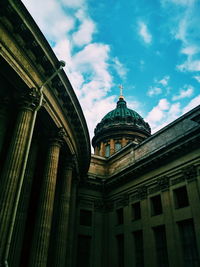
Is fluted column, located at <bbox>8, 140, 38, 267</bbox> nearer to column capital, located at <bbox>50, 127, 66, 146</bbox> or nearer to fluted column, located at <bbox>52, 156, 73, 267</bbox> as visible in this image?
column capital, located at <bbox>50, 127, 66, 146</bbox>

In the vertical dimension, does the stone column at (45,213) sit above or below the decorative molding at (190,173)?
below

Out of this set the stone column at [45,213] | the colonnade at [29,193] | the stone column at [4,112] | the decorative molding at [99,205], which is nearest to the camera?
the colonnade at [29,193]

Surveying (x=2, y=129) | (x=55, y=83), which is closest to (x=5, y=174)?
(x=2, y=129)

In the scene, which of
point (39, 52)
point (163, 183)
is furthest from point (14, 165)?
point (163, 183)

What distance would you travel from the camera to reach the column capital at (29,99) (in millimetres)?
11672

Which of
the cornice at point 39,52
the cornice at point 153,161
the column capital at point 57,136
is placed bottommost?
the column capital at point 57,136

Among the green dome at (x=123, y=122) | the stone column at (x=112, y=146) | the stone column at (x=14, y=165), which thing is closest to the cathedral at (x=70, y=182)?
the stone column at (x=14, y=165)

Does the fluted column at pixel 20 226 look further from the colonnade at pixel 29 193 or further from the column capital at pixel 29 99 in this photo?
the column capital at pixel 29 99

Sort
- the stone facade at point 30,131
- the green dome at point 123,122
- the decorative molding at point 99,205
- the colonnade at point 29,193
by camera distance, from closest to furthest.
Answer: the colonnade at point 29,193 → the stone facade at point 30,131 → the decorative molding at point 99,205 → the green dome at point 123,122

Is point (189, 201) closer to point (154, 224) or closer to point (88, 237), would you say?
point (154, 224)

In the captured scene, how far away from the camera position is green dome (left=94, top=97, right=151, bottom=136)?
138 ft

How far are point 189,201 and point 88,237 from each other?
39.5ft

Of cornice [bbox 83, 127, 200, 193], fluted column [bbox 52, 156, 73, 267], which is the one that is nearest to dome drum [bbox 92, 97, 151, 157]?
cornice [bbox 83, 127, 200, 193]

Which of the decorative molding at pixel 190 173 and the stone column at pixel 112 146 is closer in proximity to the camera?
the decorative molding at pixel 190 173
